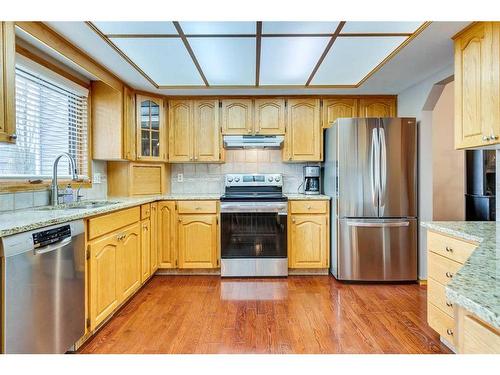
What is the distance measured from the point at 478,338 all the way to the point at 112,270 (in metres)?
2.24

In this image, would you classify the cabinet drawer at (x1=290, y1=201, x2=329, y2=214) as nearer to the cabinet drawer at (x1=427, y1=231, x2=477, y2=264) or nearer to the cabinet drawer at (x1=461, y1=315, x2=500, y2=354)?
the cabinet drawer at (x1=427, y1=231, x2=477, y2=264)

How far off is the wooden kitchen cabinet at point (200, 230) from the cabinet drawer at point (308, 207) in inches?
35.7

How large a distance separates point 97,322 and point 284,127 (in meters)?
2.75

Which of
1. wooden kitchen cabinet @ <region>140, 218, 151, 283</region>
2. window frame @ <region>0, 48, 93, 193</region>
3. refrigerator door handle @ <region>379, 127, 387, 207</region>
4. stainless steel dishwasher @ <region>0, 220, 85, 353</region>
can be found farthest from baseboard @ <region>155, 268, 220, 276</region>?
refrigerator door handle @ <region>379, 127, 387, 207</region>

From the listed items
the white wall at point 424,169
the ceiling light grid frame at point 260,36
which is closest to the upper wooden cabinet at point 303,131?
the ceiling light grid frame at point 260,36

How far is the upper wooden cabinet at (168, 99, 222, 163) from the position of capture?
3693 mm

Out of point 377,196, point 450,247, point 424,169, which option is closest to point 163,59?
point 377,196

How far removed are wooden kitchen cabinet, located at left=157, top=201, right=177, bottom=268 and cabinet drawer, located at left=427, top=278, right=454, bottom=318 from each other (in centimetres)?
252

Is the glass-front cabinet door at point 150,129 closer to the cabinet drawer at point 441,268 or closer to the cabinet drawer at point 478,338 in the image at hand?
the cabinet drawer at point 441,268

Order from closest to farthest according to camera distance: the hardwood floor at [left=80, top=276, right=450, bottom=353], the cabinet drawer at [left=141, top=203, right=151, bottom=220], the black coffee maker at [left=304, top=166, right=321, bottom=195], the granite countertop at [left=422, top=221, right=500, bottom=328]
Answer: the granite countertop at [left=422, top=221, right=500, bottom=328]
the hardwood floor at [left=80, top=276, right=450, bottom=353]
the cabinet drawer at [left=141, top=203, right=151, bottom=220]
the black coffee maker at [left=304, top=166, right=321, bottom=195]

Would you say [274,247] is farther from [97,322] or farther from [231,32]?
[231,32]

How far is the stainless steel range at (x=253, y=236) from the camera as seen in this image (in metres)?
3.36

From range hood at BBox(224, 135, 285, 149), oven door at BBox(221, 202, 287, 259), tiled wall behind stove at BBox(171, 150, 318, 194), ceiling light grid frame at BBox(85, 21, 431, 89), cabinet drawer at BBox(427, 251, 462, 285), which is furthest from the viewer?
tiled wall behind stove at BBox(171, 150, 318, 194)

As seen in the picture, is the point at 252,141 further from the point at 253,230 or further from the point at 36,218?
the point at 36,218
